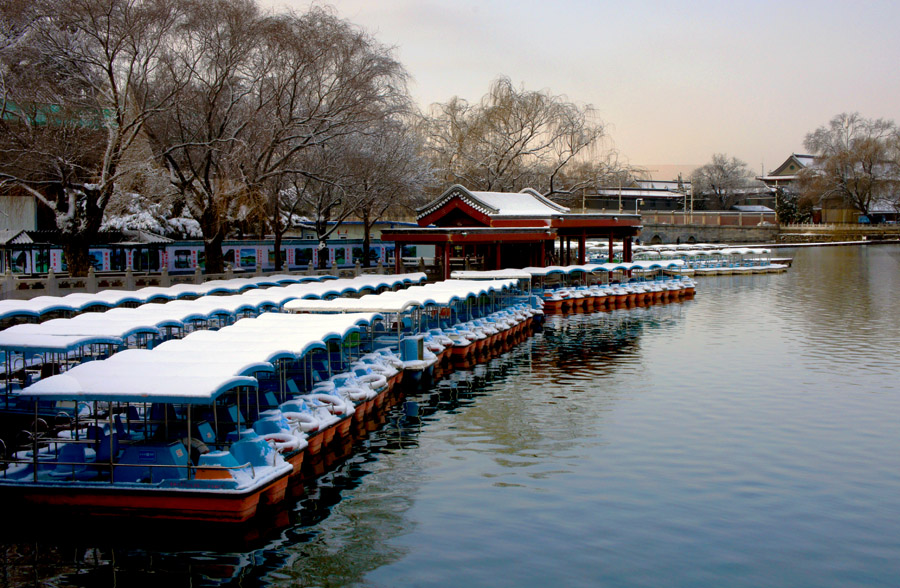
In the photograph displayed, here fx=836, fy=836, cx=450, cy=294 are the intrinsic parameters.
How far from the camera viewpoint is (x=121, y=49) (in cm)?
4031

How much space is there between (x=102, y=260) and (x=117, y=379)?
40918 millimetres

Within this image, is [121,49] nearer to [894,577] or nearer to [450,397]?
A: [450,397]

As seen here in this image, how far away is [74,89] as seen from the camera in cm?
4216

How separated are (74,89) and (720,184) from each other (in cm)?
15259

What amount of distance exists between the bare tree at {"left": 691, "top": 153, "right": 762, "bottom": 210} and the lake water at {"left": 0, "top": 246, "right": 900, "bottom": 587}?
144 m

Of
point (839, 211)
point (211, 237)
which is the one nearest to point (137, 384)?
point (211, 237)

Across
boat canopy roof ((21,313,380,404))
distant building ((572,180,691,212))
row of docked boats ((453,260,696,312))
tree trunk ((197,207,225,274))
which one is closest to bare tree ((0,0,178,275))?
tree trunk ((197,207,225,274))

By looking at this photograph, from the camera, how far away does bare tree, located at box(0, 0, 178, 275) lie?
3881 centimetres

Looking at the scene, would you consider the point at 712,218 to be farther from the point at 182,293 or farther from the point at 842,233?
the point at 182,293

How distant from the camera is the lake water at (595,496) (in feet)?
52.5

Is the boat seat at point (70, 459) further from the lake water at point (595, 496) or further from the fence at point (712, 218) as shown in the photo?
the fence at point (712, 218)

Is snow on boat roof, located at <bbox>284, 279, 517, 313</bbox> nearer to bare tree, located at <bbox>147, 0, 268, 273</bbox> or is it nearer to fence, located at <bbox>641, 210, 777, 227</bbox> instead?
bare tree, located at <bbox>147, 0, 268, 273</bbox>

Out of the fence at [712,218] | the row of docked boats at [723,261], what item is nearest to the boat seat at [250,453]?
the row of docked boats at [723,261]

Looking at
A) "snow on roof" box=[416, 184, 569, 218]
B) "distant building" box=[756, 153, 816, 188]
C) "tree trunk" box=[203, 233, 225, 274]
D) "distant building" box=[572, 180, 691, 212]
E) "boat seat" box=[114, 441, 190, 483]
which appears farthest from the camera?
"distant building" box=[756, 153, 816, 188]
